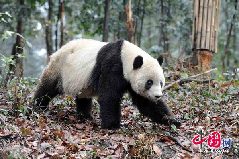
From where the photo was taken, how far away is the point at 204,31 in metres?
13.5

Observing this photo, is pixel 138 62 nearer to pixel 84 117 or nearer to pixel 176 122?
pixel 176 122

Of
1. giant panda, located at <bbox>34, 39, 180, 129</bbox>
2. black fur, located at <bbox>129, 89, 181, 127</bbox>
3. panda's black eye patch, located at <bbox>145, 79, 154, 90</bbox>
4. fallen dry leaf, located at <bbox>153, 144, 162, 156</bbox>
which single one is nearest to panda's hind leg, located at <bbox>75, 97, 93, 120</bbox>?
giant panda, located at <bbox>34, 39, 180, 129</bbox>

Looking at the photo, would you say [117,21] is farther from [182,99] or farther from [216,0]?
→ [182,99]

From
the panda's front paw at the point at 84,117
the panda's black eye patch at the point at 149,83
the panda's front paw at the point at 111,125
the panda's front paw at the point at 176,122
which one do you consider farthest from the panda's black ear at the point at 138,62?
the panda's front paw at the point at 84,117

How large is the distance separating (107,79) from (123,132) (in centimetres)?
99

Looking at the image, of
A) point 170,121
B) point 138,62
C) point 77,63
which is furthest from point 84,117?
point 138,62

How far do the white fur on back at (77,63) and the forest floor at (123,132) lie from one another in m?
0.64

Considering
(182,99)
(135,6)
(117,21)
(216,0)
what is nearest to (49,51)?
(117,21)

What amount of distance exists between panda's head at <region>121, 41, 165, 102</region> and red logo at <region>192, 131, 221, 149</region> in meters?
1.04

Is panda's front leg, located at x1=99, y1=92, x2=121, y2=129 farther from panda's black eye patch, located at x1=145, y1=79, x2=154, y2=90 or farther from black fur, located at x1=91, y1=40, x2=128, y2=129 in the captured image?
Answer: panda's black eye patch, located at x1=145, y1=79, x2=154, y2=90

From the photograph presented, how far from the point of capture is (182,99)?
33.0 ft

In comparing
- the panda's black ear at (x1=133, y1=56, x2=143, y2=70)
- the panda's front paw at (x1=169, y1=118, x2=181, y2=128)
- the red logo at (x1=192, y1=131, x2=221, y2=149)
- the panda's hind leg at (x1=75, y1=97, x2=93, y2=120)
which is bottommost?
the panda's hind leg at (x1=75, y1=97, x2=93, y2=120)

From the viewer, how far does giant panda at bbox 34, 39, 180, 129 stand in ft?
24.6

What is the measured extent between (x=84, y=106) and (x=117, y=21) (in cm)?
1172
